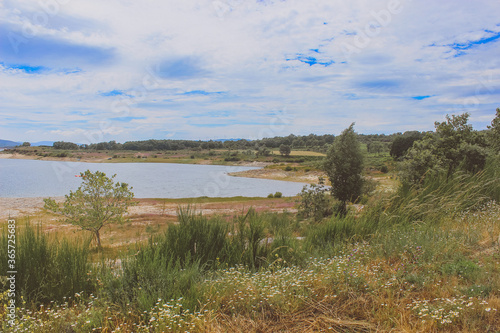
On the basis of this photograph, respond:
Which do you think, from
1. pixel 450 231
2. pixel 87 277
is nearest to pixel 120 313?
pixel 87 277

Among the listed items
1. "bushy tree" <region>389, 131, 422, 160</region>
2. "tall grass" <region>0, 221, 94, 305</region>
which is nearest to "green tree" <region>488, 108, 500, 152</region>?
"tall grass" <region>0, 221, 94, 305</region>

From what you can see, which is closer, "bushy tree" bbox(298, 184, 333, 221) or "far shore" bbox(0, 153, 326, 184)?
"bushy tree" bbox(298, 184, 333, 221)

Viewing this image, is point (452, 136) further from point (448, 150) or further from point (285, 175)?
point (285, 175)

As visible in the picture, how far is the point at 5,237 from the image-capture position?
4.59 meters

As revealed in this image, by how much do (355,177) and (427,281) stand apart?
51.8 ft

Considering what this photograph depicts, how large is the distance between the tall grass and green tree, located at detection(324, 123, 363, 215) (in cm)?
1628

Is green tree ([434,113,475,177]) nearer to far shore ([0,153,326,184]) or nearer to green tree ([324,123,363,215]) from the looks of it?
green tree ([324,123,363,215])

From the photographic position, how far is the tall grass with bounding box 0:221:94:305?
4.02m

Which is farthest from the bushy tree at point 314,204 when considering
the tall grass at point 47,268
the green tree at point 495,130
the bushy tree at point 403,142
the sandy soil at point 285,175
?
the bushy tree at point 403,142

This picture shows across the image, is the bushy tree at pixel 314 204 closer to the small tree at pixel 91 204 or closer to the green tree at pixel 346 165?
the green tree at pixel 346 165

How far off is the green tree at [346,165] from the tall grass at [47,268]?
16.3 metres

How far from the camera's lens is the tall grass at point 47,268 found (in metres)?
4.02

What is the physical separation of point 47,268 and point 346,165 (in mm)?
16673

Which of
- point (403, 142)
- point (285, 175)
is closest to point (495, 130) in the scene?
point (403, 142)
